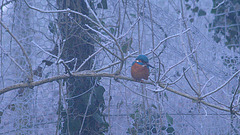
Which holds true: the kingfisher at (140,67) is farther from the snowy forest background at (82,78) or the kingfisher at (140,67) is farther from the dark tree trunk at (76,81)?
the dark tree trunk at (76,81)

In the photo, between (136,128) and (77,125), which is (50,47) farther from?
(136,128)

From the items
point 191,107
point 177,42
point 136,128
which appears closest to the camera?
point 136,128

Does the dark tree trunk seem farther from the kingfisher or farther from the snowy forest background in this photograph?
the kingfisher

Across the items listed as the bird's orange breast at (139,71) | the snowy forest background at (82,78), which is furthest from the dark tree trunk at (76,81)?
the bird's orange breast at (139,71)

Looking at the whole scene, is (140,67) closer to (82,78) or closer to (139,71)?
(139,71)

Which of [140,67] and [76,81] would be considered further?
[76,81]

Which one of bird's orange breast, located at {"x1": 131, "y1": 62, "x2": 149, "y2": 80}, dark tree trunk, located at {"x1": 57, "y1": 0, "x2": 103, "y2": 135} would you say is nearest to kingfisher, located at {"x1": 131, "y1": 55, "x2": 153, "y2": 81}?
bird's orange breast, located at {"x1": 131, "y1": 62, "x2": 149, "y2": 80}

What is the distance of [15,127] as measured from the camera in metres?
1.77

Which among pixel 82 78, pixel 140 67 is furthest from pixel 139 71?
pixel 82 78

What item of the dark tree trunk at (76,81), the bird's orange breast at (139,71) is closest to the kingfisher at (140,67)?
the bird's orange breast at (139,71)

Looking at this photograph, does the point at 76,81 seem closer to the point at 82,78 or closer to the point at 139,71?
the point at 82,78

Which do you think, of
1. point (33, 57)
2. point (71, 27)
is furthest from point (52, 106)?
point (71, 27)

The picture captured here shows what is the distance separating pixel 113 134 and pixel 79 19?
2.77 feet

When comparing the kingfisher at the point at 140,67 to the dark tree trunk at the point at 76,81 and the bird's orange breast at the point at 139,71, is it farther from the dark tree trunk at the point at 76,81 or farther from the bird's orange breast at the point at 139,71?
the dark tree trunk at the point at 76,81
